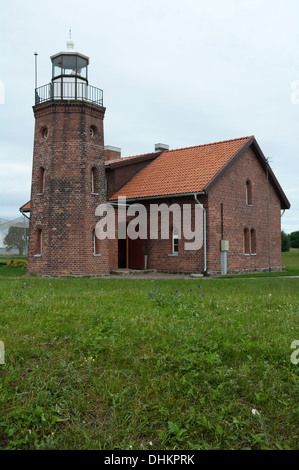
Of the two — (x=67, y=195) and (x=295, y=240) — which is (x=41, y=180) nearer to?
(x=67, y=195)

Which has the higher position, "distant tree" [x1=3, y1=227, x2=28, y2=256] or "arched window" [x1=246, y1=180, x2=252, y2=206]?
"arched window" [x1=246, y1=180, x2=252, y2=206]

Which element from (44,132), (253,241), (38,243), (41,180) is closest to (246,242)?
(253,241)

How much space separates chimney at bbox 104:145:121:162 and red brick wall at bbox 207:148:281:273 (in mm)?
10387

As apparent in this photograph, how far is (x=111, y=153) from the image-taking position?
32.3m

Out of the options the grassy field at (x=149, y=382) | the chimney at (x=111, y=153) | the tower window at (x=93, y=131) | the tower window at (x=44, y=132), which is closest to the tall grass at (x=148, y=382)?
the grassy field at (x=149, y=382)

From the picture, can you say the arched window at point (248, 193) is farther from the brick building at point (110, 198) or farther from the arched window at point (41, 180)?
the arched window at point (41, 180)

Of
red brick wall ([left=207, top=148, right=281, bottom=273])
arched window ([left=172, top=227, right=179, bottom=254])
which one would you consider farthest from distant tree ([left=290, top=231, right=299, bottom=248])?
arched window ([left=172, top=227, right=179, bottom=254])

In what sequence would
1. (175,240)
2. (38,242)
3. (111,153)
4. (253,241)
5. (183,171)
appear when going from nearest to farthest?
(38,242)
(175,240)
(183,171)
(253,241)
(111,153)

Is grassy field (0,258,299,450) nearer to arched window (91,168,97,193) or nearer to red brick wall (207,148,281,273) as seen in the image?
red brick wall (207,148,281,273)

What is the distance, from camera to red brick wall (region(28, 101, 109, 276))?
21672 mm

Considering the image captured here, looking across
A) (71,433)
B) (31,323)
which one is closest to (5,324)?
(31,323)

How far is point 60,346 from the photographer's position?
6.41 meters

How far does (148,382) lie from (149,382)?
0.5 inches

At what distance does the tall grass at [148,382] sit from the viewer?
4.73 meters
